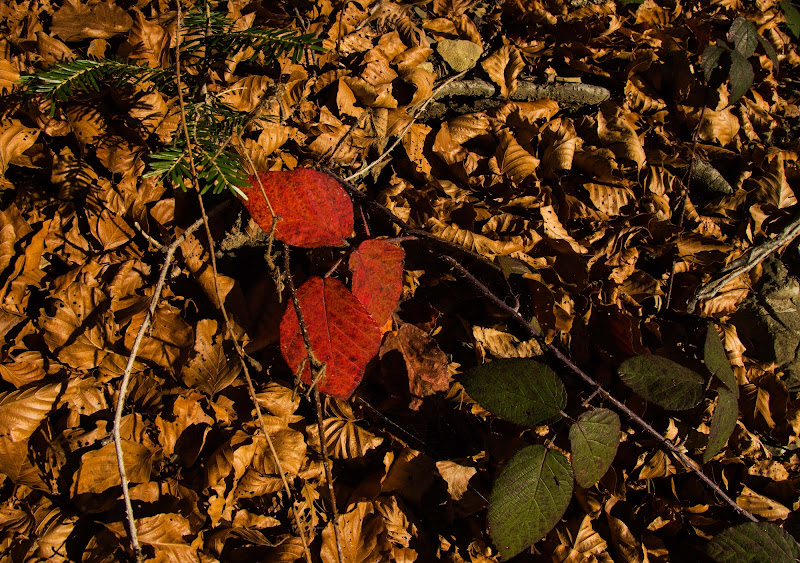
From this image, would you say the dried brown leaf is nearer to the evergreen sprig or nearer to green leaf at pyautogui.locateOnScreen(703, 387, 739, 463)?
the evergreen sprig

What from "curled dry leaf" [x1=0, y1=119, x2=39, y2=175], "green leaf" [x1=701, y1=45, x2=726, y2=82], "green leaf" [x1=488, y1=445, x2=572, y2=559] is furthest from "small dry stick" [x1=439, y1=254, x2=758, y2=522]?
"green leaf" [x1=701, y1=45, x2=726, y2=82]

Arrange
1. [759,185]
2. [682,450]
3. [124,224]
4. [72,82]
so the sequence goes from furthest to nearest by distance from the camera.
A: [759,185], [682,450], [124,224], [72,82]

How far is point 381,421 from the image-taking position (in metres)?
1.39

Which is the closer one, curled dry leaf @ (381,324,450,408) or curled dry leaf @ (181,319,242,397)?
curled dry leaf @ (181,319,242,397)

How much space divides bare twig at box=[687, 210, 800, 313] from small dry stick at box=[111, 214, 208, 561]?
1613mm

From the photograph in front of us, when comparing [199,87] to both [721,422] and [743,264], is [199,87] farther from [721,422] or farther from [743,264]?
[743,264]

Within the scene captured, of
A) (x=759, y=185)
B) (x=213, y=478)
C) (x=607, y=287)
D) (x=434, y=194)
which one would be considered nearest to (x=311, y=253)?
(x=434, y=194)

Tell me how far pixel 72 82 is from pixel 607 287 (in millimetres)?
1600

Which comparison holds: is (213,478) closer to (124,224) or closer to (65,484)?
(65,484)

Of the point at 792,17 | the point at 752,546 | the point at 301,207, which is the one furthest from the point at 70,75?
the point at 792,17

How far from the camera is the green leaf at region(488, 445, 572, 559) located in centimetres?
108

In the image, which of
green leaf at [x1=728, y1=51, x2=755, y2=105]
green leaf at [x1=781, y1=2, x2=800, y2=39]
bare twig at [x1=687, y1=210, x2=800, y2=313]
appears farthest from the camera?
green leaf at [x1=781, y1=2, x2=800, y2=39]

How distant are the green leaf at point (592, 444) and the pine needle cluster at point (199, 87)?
952mm

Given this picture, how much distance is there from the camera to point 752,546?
3.93ft
